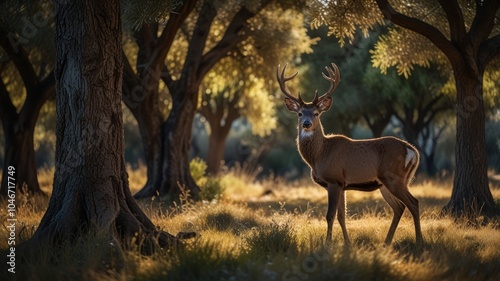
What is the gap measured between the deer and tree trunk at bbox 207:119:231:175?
17.7 meters

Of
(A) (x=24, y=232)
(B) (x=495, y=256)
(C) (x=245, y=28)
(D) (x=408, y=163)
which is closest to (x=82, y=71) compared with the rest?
(A) (x=24, y=232)

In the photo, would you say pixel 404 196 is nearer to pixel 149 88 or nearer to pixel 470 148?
pixel 470 148

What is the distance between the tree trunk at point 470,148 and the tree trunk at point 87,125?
656 cm

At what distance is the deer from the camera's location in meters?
9.41

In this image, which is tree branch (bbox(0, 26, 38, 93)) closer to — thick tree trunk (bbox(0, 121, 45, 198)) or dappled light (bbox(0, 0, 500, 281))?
dappled light (bbox(0, 0, 500, 281))

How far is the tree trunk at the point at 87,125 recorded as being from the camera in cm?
830

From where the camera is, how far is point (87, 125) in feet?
27.3

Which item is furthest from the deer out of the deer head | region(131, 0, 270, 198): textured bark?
region(131, 0, 270, 198): textured bark

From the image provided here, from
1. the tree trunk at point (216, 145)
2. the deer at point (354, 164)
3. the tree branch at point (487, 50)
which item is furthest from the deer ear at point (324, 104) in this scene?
the tree trunk at point (216, 145)

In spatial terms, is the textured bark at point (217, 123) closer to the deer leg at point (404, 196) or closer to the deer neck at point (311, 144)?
the deer neck at point (311, 144)

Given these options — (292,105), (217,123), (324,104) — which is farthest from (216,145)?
(324,104)

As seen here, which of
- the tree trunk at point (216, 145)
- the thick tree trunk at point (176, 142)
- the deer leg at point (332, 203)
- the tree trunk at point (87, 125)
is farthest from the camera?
the tree trunk at point (216, 145)

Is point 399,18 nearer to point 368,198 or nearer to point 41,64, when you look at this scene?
point 368,198

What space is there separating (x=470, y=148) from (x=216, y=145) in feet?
A: 53.5
